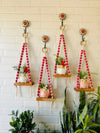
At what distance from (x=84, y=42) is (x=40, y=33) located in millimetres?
579

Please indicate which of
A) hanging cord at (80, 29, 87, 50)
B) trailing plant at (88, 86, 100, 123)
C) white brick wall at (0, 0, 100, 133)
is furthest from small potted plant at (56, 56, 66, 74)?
trailing plant at (88, 86, 100, 123)

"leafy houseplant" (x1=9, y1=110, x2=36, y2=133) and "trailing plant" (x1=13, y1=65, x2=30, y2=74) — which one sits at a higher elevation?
"trailing plant" (x1=13, y1=65, x2=30, y2=74)

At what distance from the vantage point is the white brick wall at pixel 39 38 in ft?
5.56

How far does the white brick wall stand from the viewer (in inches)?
66.7

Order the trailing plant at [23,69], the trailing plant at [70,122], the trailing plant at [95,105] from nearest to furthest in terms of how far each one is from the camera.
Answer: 1. the trailing plant at [70,122]
2. the trailing plant at [95,105]
3. the trailing plant at [23,69]

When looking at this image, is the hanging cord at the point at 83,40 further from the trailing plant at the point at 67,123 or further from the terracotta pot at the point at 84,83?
the trailing plant at the point at 67,123

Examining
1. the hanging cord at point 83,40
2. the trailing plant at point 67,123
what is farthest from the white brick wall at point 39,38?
the trailing plant at point 67,123

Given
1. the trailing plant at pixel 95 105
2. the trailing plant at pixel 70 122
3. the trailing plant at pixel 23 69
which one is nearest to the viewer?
the trailing plant at pixel 70 122

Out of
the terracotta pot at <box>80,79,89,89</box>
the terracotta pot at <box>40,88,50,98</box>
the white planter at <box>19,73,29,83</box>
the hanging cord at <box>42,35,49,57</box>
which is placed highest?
the hanging cord at <box>42,35,49,57</box>

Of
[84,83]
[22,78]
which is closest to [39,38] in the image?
[22,78]

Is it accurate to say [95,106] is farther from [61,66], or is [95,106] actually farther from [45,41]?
[45,41]

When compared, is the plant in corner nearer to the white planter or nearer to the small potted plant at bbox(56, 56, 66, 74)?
the small potted plant at bbox(56, 56, 66, 74)

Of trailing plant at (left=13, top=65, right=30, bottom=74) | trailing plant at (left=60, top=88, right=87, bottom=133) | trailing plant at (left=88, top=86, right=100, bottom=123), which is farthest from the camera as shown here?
trailing plant at (left=13, top=65, right=30, bottom=74)

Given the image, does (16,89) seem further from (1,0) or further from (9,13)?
(1,0)
